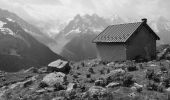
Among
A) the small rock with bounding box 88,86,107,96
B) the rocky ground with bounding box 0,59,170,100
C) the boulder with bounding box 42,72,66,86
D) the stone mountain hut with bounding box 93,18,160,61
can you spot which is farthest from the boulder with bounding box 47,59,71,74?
the small rock with bounding box 88,86,107,96

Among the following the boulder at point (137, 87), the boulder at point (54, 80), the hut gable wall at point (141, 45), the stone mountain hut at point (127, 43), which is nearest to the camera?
the boulder at point (137, 87)

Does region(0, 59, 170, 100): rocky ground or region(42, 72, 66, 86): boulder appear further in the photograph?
region(42, 72, 66, 86): boulder

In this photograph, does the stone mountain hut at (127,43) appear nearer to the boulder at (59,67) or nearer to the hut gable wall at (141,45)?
the hut gable wall at (141,45)

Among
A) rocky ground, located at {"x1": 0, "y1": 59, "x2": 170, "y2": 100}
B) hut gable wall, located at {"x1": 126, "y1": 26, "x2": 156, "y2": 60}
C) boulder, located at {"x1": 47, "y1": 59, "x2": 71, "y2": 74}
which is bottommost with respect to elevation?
rocky ground, located at {"x1": 0, "y1": 59, "x2": 170, "y2": 100}

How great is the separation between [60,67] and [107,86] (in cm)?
1113

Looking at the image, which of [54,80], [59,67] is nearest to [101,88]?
[54,80]

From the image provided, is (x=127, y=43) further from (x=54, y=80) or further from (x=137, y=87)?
(x=137, y=87)

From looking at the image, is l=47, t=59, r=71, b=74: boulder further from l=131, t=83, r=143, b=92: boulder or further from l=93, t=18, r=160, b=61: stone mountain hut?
l=131, t=83, r=143, b=92: boulder

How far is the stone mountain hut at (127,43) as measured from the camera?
36406mm

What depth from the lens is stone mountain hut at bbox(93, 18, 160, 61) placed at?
36406mm

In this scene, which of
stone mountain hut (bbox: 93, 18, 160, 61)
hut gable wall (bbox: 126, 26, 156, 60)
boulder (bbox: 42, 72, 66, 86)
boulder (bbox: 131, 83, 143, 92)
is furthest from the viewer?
hut gable wall (bbox: 126, 26, 156, 60)

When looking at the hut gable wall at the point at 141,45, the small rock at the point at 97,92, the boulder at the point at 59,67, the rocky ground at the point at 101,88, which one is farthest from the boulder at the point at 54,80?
the hut gable wall at the point at 141,45

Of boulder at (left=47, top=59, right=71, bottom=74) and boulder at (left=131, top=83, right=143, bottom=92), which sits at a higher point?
boulder at (left=47, top=59, right=71, bottom=74)

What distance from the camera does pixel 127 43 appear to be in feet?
118
